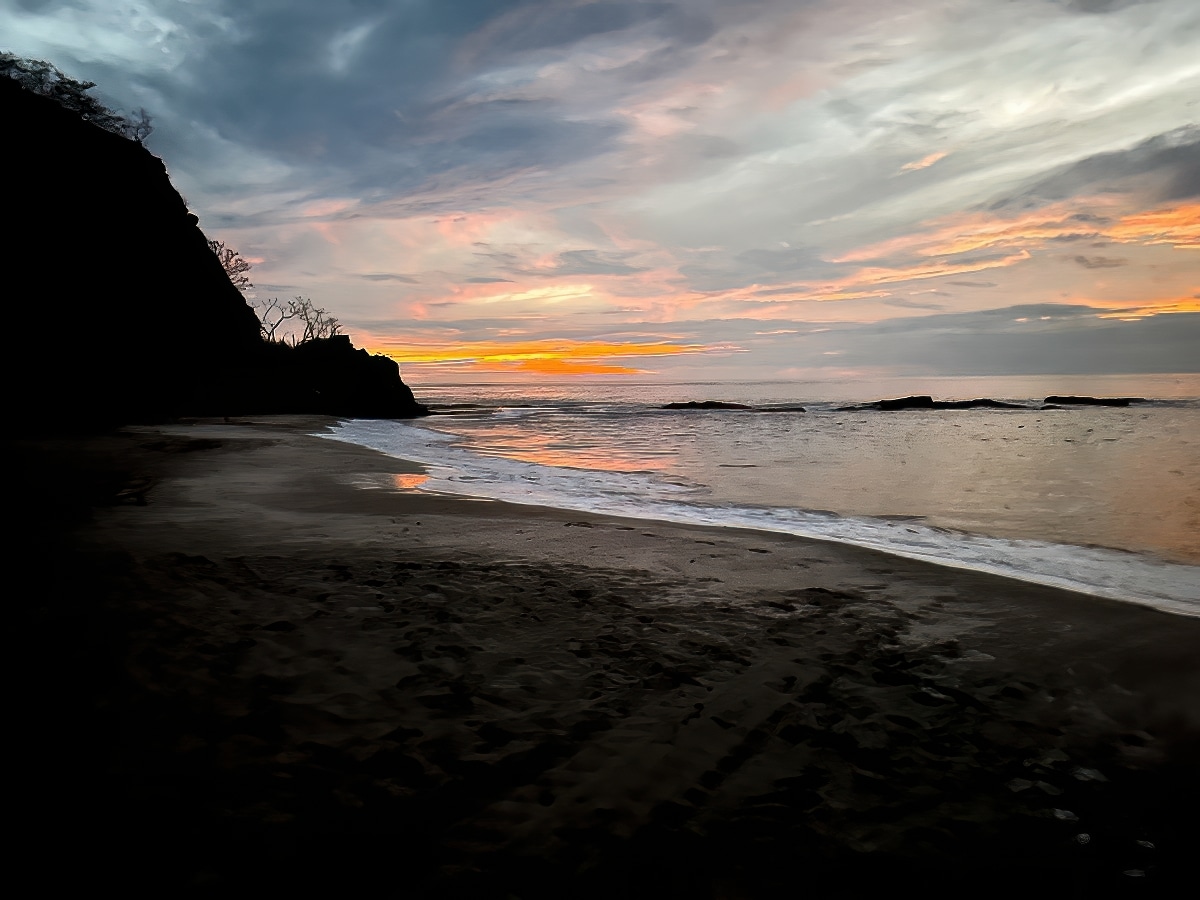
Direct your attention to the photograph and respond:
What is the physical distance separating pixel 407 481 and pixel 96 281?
77.1 feet

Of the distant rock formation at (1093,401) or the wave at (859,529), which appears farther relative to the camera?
the distant rock formation at (1093,401)

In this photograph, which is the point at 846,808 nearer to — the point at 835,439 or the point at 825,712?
the point at 825,712

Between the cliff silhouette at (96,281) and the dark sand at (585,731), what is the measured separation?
2401 cm

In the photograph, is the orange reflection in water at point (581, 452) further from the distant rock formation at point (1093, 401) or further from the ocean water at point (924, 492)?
the distant rock formation at point (1093, 401)

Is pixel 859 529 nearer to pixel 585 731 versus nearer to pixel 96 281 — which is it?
pixel 585 731

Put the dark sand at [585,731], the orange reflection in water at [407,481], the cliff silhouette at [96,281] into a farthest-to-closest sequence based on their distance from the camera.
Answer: the cliff silhouette at [96,281] → the orange reflection in water at [407,481] → the dark sand at [585,731]

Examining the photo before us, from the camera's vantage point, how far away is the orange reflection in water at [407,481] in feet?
35.0

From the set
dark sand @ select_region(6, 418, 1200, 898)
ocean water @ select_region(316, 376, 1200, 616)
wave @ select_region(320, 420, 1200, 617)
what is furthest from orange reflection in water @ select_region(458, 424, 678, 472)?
dark sand @ select_region(6, 418, 1200, 898)

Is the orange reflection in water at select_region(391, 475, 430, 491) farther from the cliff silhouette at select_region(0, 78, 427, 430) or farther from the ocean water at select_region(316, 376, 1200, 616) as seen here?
the cliff silhouette at select_region(0, 78, 427, 430)

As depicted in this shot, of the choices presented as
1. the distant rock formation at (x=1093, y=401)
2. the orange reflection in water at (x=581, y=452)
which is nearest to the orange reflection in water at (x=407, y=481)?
the orange reflection in water at (x=581, y=452)

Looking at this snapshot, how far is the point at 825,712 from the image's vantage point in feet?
10.3

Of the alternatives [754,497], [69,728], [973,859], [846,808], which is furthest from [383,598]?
[754,497]

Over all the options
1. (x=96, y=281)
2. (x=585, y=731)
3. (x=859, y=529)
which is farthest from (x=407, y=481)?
(x=96, y=281)

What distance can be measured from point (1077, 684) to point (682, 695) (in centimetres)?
223
